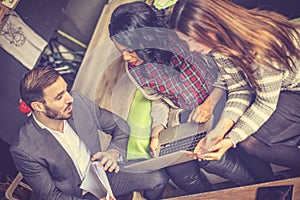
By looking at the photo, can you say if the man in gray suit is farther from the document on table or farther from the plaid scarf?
the plaid scarf

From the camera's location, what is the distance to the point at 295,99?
4.86ft

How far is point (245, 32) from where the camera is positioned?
1.45m

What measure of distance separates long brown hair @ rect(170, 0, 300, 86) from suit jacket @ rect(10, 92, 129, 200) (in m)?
0.53

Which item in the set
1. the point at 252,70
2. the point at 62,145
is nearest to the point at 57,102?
the point at 62,145

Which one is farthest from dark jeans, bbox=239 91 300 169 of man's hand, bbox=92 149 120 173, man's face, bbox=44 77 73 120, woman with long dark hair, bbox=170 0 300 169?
man's face, bbox=44 77 73 120

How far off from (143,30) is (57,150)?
Answer: 1.91 feet

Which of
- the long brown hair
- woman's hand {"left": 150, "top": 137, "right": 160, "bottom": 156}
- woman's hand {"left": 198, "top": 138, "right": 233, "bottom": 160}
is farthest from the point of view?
woman's hand {"left": 150, "top": 137, "right": 160, "bottom": 156}

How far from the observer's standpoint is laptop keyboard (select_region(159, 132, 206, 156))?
159 cm

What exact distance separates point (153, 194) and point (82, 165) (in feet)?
0.96

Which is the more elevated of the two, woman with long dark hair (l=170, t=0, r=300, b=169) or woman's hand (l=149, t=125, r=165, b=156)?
woman with long dark hair (l=170, t=0, r=300, b=169)

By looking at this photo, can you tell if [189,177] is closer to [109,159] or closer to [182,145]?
[182,145]

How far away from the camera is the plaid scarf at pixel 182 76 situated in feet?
5.16

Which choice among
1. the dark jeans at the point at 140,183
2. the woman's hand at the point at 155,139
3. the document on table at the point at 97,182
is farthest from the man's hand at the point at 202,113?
the document on table at the point at 97,182

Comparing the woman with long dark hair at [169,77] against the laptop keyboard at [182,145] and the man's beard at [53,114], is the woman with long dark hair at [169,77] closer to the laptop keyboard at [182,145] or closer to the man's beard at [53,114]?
the laptop keyboard at [182,145]
